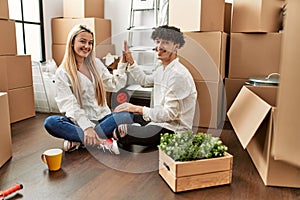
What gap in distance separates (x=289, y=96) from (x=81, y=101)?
1885 millimetres

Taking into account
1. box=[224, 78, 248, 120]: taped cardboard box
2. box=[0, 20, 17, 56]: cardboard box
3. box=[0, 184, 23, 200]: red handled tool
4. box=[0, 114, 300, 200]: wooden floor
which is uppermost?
box=[0, 20, 17, 56]: cardboard box

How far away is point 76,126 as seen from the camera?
2.01 m

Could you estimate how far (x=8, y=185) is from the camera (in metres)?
1.54

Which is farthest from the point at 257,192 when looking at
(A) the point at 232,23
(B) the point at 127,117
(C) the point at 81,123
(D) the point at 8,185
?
(A) the point at 232,23

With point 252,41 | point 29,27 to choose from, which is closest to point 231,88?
point 252,41

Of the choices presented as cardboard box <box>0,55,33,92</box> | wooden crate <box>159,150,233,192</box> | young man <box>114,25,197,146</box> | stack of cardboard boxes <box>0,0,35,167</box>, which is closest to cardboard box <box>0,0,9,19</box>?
stack of cardboard boxes <box>0,0,35,167</box>

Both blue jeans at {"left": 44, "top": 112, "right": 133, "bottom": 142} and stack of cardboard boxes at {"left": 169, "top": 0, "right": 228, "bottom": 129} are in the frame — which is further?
stack of cardboard boxes at {"left": 169, "top": 0, "right": 228, "bottom": 129}

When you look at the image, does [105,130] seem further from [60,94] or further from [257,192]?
[257,192]

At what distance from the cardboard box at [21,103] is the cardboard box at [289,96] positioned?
2.70 metres

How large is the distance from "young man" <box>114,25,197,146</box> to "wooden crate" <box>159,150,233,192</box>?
38 centimetres

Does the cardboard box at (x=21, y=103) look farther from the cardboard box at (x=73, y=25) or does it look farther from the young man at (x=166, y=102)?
the young man at (x=166, y=102)

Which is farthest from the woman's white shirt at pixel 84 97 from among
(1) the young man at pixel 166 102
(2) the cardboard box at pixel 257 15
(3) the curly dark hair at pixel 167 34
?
(2) the cardboard box at pixel 257 15

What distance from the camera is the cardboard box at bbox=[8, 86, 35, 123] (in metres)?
2.69

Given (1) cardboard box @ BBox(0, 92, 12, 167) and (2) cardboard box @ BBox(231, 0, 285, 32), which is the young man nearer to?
(1) cardboard box @ BBox(0, 92, 12, 167)
